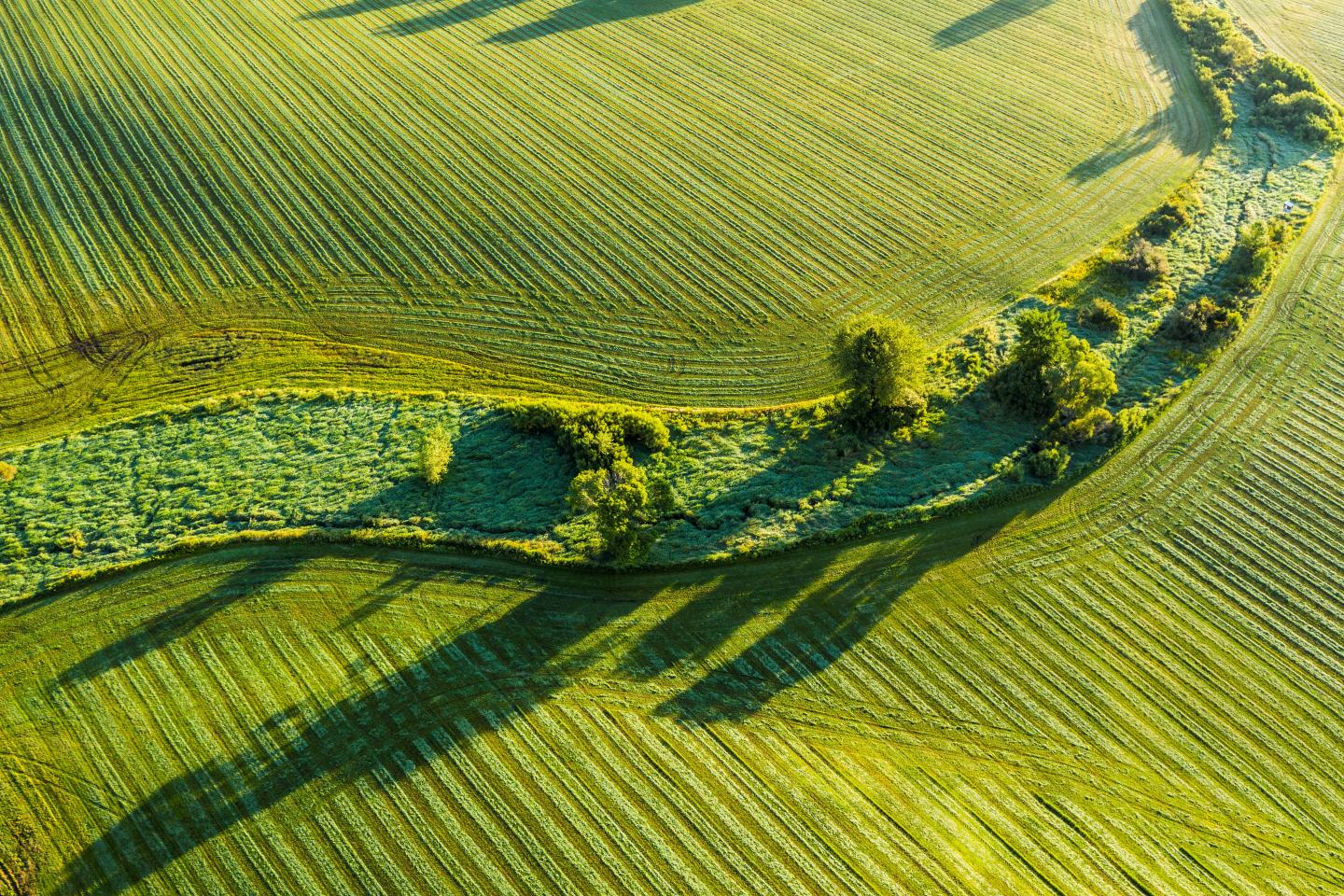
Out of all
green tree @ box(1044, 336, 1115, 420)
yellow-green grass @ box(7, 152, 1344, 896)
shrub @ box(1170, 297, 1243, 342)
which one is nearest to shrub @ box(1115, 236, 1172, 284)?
shrub @ box(1170, 297, 1243, 342)

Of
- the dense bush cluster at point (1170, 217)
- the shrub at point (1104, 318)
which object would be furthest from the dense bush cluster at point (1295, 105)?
the shrub at point (1104, 318)

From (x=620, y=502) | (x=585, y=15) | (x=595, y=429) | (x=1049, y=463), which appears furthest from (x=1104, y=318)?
(x=585, y=15)

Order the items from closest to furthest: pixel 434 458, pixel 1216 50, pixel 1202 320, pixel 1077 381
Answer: pixel 434 458
pixel 1077 381
pixel 1202 320
pixel 1216 50

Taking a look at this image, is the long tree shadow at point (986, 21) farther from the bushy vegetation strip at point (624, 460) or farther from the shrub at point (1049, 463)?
the shrub at point (1049, 463)

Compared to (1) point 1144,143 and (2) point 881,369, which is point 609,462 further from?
(1) point 1144,143

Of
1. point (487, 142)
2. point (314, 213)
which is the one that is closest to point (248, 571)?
point (314, 213)
